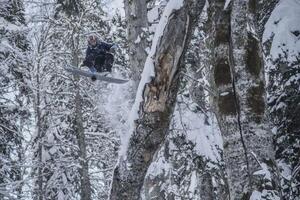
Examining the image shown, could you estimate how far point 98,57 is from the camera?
10148 mm

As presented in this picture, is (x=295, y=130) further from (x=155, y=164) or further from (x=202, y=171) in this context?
(x=155, y=164)

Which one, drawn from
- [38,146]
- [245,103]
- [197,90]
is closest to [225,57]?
[245,103]

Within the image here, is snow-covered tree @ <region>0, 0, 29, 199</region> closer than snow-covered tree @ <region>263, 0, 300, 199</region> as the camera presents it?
No

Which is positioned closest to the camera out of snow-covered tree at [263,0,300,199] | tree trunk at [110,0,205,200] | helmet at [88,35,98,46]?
tree trunk at [110,0,205,200]

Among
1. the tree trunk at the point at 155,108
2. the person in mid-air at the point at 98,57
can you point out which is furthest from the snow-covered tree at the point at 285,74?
the person in mid-air at the point at 98,57

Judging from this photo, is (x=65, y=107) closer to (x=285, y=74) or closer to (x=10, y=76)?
(x=10, y=76)

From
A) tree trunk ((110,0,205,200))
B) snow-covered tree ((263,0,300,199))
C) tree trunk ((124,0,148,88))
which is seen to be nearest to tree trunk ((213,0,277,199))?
tree trunk ((110,0,205,200))

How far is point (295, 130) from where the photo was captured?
7148 mm

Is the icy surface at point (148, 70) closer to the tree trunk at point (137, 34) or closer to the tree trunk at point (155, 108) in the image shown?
the tree trunk at point (155, 108)

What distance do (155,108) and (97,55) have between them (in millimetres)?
6441

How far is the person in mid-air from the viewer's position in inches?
399

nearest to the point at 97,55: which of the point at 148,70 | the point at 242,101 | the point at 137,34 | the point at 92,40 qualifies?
the point at 92,40

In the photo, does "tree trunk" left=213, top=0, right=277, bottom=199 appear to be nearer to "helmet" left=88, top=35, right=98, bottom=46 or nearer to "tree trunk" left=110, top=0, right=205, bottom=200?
"tree trunk" left=110, top=0, right=205, bottom=200

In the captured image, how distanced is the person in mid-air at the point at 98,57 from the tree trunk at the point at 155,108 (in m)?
6.34
